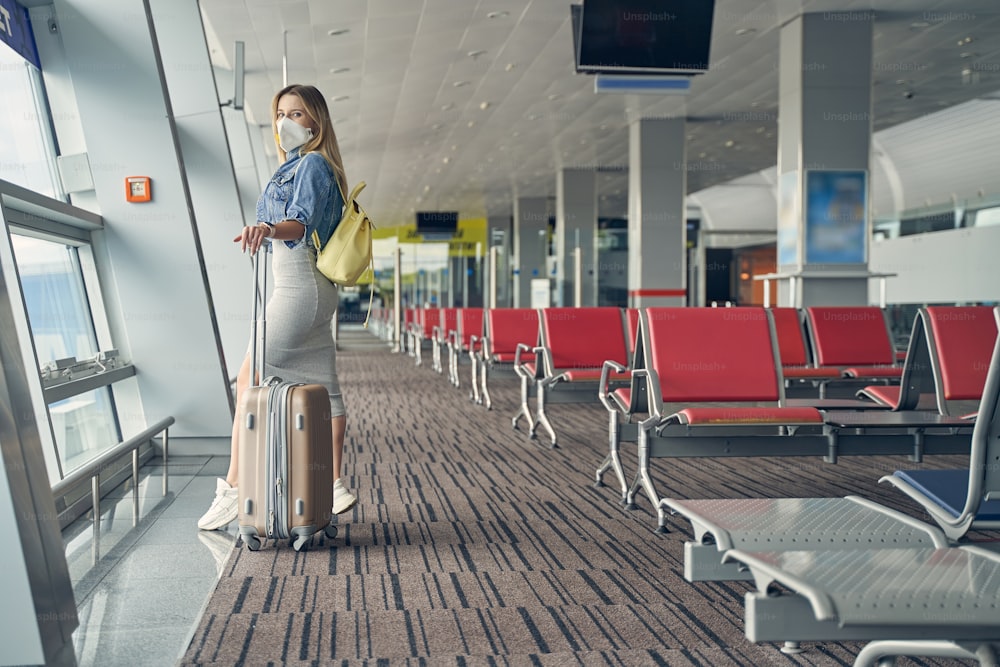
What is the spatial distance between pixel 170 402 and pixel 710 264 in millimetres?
25541

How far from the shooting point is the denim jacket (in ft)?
10.6

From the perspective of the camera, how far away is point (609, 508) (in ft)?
13.0

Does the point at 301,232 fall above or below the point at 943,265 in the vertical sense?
above

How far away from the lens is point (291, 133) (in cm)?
332

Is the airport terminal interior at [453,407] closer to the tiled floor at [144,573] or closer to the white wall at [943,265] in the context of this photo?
the tiled floor at [144,573]

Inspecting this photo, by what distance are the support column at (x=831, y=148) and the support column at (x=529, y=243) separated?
54.5ft

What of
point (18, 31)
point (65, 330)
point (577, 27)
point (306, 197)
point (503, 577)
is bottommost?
point (503, 577)

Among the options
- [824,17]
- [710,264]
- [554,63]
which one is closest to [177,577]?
[824,17]

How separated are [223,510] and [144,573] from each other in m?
0.53

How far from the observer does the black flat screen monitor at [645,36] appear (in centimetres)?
744

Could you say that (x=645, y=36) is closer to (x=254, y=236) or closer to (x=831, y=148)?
(x=831, y=148)

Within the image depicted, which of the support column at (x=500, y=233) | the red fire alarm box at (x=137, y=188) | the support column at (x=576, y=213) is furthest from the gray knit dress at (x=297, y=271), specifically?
the support column at (x=500, y=233)

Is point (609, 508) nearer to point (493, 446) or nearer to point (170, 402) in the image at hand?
point (493, 446)

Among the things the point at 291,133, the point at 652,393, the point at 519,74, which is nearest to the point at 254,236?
the point at 291,133
